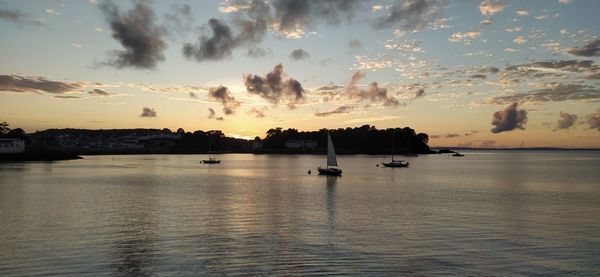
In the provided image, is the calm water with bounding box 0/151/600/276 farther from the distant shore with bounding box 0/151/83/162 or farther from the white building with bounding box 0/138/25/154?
the white building with bounding box 0/138/25/154

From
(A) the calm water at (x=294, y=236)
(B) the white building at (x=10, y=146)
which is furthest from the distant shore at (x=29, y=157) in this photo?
(A) the calm water at (x=294, y=236)

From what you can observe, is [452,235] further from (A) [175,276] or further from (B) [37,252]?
(B) [37,252]

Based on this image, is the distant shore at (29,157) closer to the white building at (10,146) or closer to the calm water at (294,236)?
the white building at (10,146)

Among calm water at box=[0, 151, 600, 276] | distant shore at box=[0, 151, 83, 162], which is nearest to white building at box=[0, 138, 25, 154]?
distant shore at box=[0, 151, 83, 162]

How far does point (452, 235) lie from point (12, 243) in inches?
1028

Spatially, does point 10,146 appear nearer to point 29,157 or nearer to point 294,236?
point 29,157

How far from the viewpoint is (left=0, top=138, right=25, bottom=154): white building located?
153 m

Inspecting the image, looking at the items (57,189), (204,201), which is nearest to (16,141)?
(57,189)

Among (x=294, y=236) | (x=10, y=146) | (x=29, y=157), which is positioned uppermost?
(x=10, y=146)

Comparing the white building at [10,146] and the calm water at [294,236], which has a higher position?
the white building at [10,146]

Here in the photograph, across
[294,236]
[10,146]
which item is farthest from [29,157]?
[294,236]

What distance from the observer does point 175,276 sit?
20.7 m

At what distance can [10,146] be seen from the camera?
6112 inches

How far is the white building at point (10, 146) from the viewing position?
152550 millimetres
